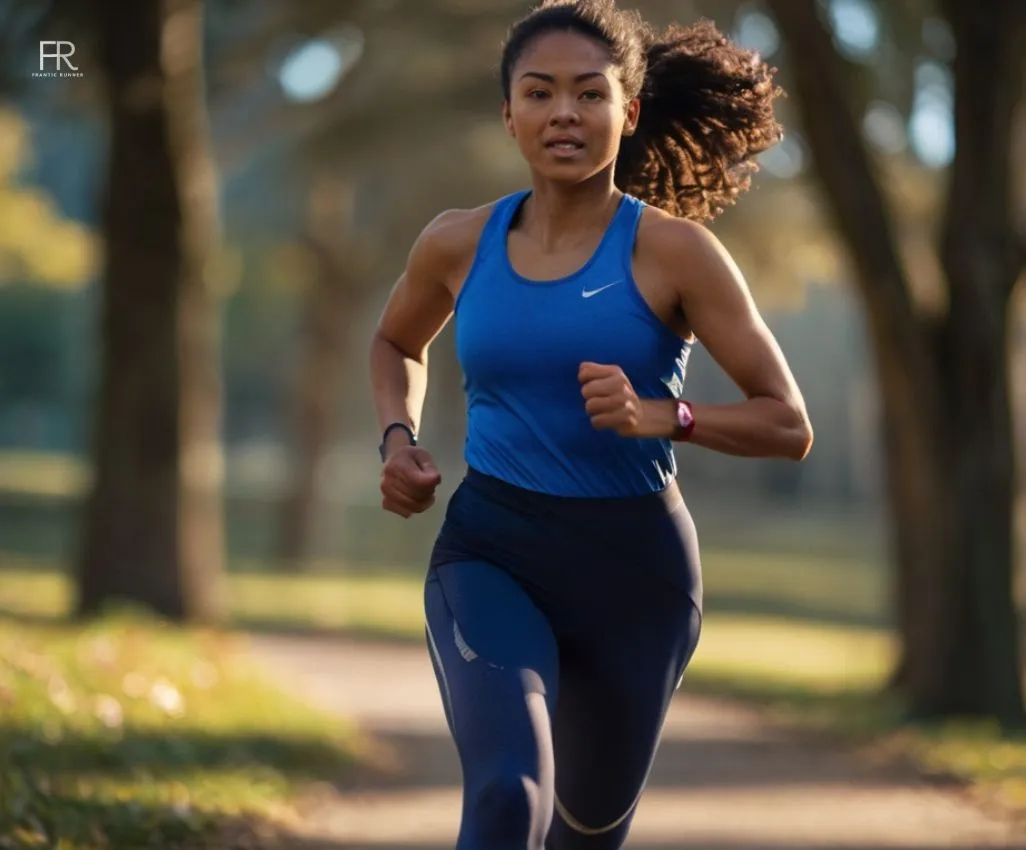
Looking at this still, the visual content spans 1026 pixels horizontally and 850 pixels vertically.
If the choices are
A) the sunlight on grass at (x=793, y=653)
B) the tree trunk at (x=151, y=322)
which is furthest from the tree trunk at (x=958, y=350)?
the tree trunk at (x=151, y=322)

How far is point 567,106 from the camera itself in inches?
158

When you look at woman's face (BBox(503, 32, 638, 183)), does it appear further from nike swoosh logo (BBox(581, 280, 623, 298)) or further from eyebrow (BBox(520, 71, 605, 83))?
nike swoosh logo (BBox(581, 280, 623, 298))

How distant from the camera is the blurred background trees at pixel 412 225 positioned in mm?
11625

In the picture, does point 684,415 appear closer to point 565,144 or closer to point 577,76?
point 565,144

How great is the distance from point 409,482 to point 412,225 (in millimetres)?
22928

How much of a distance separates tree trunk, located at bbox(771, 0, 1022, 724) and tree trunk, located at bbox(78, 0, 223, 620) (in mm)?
4096

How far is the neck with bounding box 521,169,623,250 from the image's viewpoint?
13.4 feet

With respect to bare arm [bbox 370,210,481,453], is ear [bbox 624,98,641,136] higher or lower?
higher

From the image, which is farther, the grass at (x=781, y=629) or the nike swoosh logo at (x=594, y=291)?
the grass at (x=781, y=629)

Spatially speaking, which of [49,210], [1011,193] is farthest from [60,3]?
[49,210]

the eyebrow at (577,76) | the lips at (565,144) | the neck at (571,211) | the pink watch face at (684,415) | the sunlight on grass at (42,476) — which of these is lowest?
the sunlight on grass at (42,476)

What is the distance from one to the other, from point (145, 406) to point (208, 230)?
129 cm

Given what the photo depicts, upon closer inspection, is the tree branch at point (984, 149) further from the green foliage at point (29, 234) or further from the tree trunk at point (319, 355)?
the tree trunk at point (319, 355)

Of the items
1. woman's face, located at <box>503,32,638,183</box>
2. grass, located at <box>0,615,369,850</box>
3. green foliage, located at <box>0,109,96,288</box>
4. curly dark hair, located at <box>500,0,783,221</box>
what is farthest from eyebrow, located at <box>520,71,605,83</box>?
green foliage, located at <box>0,109,96,288</box>
